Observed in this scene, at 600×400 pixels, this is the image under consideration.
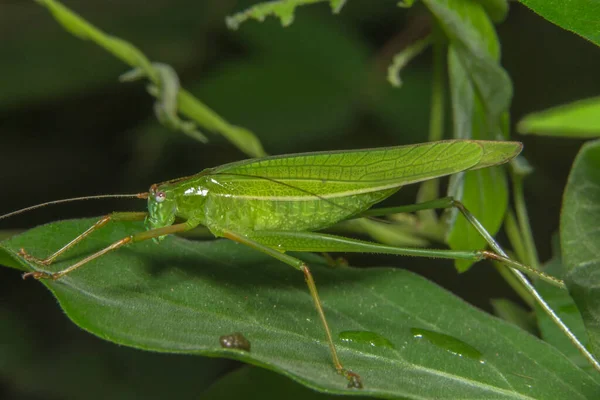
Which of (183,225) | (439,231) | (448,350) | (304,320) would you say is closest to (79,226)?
(183,225)

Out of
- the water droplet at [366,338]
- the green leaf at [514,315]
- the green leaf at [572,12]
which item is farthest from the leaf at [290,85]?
the green leaf at [572,12]

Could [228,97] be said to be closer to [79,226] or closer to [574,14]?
[79,226]

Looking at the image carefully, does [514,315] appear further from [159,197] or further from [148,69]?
[148,69]

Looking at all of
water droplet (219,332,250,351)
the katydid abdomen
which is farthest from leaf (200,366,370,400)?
the katydid abdomen

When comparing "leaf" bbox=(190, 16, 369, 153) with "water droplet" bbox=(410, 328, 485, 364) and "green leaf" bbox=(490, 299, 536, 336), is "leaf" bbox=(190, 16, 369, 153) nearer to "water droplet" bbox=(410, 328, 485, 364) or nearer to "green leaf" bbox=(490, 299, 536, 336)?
"green leaf" bbox=(490, 299, 536, 336)

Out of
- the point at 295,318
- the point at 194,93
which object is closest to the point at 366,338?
A: the point at 295,318

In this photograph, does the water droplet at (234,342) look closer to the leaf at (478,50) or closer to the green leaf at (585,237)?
the green leaf at (585,237)
